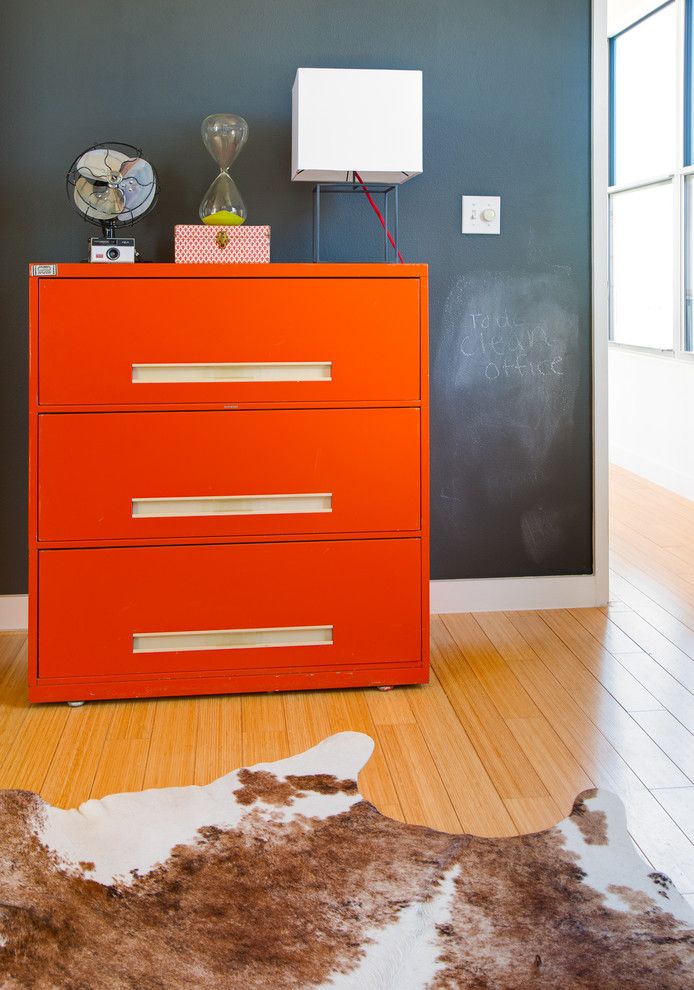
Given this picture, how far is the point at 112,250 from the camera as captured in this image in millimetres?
2680

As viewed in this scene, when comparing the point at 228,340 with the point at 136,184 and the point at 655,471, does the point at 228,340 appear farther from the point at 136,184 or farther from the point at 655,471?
the point at 655,471

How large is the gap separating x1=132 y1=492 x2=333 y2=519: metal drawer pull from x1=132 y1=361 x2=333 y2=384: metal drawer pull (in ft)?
0.93

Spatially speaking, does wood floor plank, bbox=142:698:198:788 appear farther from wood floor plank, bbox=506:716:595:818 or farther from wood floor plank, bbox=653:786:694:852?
wood floor plank, bbox=653:786:694:852

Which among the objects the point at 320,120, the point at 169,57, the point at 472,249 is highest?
the point at 169,57

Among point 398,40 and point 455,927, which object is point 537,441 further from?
point 455,927

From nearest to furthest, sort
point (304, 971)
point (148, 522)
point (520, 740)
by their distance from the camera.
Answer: point (304, 971) → point (520, 740) → point (148, 522)

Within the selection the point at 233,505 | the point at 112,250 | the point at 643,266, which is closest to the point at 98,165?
the point at 112,250

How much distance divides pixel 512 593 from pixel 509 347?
0.75m

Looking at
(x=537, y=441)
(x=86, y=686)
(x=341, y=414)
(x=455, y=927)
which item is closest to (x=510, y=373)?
(x=537, y=441)

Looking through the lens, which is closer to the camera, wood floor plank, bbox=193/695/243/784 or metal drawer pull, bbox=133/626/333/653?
wood floor plank, bbox=193/695/243/784

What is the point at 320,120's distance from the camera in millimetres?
2715

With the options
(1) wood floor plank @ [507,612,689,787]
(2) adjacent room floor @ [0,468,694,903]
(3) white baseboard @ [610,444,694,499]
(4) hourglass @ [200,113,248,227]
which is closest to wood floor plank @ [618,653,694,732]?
(2) adjacent room floor @ [0,468,694,903]

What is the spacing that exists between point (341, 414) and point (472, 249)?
2.84ft

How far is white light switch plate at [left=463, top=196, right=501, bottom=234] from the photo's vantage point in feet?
10.7
